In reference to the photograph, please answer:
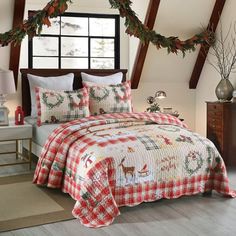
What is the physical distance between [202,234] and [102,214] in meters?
0.82

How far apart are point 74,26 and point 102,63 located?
71 centimetres

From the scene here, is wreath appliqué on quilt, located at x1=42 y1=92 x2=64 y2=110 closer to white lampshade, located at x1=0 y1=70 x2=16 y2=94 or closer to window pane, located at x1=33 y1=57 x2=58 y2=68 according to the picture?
white lampshade, located at x1=0 y1=70 x2=16 y2=94

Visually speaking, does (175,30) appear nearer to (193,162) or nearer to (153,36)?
(153,36)

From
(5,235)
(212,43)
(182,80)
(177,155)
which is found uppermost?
(212,43)

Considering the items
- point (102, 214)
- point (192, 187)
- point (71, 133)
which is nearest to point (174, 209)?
point (192, 187)

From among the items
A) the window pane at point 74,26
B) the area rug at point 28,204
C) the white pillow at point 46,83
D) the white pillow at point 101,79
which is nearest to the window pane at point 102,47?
the window pane at point 74,26

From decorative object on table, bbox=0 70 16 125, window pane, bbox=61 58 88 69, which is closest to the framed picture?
decorative object on table, bbox=0 70 16 125

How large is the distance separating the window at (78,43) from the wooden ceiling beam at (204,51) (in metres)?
1.23

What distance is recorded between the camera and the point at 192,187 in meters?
4.23

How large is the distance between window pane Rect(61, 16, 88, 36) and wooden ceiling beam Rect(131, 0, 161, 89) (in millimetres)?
930

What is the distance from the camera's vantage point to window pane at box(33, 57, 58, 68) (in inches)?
261

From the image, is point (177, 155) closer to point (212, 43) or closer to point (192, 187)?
point (192, 187)

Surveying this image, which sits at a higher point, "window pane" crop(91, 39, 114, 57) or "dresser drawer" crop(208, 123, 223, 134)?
"window pane" crop(91, 39, 114, 57)

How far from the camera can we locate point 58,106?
522 cm
